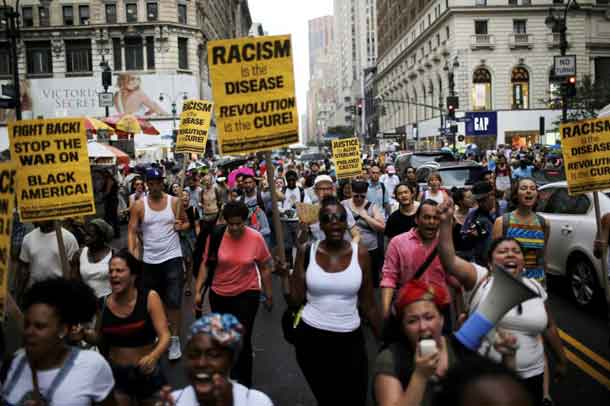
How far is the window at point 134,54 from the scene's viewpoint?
56.5 metres

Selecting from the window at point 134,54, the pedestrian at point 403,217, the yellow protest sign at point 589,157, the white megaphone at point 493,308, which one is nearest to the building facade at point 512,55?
the window at point 134,54

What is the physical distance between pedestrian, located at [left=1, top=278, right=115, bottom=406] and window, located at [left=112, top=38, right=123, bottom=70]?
187ft

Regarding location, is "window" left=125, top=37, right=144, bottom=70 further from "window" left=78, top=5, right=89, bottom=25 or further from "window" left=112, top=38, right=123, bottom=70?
"window" left=78, top=5, right=89, bottom=25

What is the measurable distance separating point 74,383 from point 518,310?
231 centimetres

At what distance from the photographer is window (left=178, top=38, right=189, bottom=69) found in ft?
189

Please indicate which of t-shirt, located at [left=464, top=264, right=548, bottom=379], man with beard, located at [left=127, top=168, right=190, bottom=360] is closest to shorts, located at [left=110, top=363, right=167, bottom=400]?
t-shirt, located at [left=464, top=264, right=548, bottom=379]

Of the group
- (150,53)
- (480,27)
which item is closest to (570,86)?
(480,27)

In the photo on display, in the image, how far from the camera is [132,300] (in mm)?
4168

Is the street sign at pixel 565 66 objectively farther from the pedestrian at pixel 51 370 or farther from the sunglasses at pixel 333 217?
the pedestrian at pixel 51 370

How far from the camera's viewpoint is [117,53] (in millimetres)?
56656

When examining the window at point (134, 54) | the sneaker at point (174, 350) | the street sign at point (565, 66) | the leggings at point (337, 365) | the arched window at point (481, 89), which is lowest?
the sneaker at point (174, 350)

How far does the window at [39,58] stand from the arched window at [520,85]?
138 ft

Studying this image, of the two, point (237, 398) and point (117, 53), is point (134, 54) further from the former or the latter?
point (237, 398)

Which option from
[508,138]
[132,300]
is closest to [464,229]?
[132,300]
